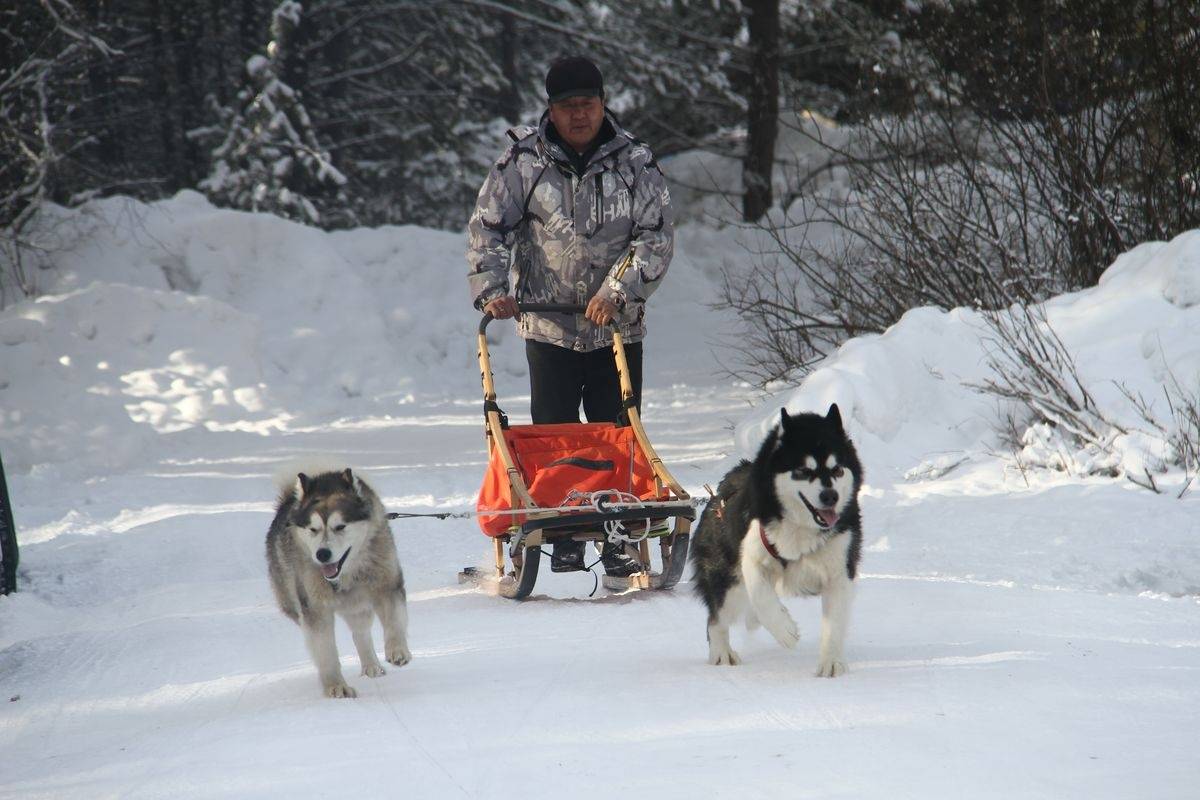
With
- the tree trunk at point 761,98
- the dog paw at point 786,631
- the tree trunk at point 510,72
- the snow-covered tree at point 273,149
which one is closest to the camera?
the dog paw at point 786,631

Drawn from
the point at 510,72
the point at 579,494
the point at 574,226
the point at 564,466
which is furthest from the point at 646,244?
the point at 510,72

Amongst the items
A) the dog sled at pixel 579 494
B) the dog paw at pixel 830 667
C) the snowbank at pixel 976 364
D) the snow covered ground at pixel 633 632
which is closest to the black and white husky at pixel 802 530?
the dog paw at pixel 830 667

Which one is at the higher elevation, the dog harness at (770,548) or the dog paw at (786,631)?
the dog harness at (770,548)

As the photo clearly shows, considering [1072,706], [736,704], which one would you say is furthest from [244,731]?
[1072,706]

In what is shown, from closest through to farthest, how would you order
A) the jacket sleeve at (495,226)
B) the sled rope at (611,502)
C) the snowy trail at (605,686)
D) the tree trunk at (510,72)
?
the snowy trail at (605,686) → the sled rope at (611,502) → the jacket sleeve at (495,226) → the tree trunk at (510,72)

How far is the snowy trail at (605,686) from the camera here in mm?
3502

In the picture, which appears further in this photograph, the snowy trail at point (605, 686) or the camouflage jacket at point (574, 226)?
the camouflage jacket at point (574, 226)

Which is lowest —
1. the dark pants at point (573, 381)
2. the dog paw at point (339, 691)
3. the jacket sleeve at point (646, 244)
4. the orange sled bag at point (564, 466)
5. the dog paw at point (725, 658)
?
the dog paw at point (339, 691)

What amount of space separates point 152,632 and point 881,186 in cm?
580

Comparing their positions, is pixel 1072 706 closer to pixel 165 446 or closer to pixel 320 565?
pixel 320 565

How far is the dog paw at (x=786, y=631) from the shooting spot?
14.3ft

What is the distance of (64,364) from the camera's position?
505 inches

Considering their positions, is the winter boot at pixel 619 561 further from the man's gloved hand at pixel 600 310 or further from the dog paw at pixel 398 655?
the dog paw at pixel 398 655

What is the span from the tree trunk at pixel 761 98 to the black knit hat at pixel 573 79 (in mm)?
13356
